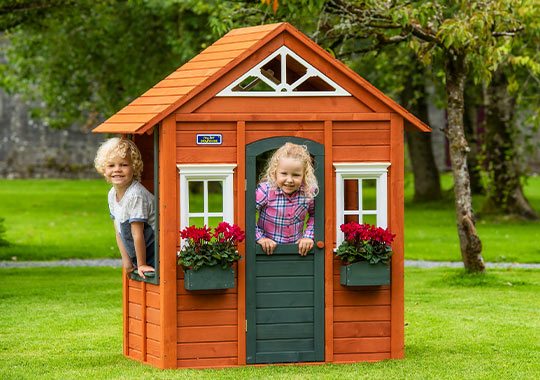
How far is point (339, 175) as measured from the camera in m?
10.3

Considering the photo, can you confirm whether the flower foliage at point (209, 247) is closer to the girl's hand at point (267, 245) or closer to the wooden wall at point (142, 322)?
the girl's hand at point (267, 245)

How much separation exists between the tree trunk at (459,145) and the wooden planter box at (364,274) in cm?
609

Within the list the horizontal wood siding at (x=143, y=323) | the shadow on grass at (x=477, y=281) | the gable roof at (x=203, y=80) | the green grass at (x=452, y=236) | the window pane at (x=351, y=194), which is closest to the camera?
the gable roof at (x=203, y=80)

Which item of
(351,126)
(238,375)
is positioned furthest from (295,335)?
(351,126)

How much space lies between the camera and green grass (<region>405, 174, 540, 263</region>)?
21109mm

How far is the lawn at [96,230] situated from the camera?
21562mm

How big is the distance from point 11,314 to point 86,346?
8.38ft

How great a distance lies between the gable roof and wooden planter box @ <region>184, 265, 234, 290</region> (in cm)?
111

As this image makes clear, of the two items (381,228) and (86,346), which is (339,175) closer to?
(381,228)

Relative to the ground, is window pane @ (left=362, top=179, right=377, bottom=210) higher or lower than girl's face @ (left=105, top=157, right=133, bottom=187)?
higher

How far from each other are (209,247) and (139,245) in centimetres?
74

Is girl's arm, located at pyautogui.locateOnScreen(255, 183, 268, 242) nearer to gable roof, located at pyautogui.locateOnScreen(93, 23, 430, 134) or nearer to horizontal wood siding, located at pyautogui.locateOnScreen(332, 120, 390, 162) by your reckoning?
horizontal wood siding, located at pyautogui.locateOnScreen(332, 120, 390, 162)

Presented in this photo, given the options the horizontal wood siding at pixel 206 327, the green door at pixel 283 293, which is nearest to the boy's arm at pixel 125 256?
the horizontal wood siding at pixel 206 327

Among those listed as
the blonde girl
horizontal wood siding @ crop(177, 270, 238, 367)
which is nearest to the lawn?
the blonde girl
